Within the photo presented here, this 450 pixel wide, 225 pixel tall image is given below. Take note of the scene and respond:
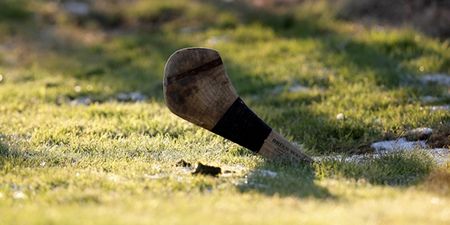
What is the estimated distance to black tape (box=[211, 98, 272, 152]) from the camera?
6.33m

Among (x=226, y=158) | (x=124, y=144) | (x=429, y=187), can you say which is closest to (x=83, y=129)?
(x=124, y=144)

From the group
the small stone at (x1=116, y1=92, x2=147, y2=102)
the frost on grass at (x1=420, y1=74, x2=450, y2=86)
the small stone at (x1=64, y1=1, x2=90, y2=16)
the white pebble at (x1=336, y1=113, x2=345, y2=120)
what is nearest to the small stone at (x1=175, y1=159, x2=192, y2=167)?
the white pebble at (x1=336, y1=113, x2=345, y2=120)

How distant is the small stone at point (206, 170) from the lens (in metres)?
5.78

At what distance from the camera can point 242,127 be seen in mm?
6379

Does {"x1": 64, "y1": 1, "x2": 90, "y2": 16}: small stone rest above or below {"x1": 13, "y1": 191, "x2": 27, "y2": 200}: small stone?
below

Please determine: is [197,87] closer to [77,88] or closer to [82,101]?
[82,101]

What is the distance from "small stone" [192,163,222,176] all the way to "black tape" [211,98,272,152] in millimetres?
599

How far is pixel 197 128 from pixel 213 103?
6.02 feet

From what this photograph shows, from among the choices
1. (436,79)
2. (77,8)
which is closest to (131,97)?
(436,79)

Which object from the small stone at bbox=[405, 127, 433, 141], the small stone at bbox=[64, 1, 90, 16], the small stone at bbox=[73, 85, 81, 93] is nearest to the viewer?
the small stone at bbox=[405, 127, 433, 141]

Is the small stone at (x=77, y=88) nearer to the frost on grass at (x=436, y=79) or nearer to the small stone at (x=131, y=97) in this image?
the small stone at (x=131, y=97)

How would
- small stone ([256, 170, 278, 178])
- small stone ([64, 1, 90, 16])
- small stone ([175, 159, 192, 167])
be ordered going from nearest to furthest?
1. small stone ([256, 170, 278, 178])
2. small stone ([175, 159, 192, 167])
3. small stone ([64, 1, 90, 16])

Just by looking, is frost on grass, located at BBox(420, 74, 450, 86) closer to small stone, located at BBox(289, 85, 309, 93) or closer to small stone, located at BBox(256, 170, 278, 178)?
small stone, located at BBox(289, 85, 309, 93)

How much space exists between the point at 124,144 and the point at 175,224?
312 centimetres
